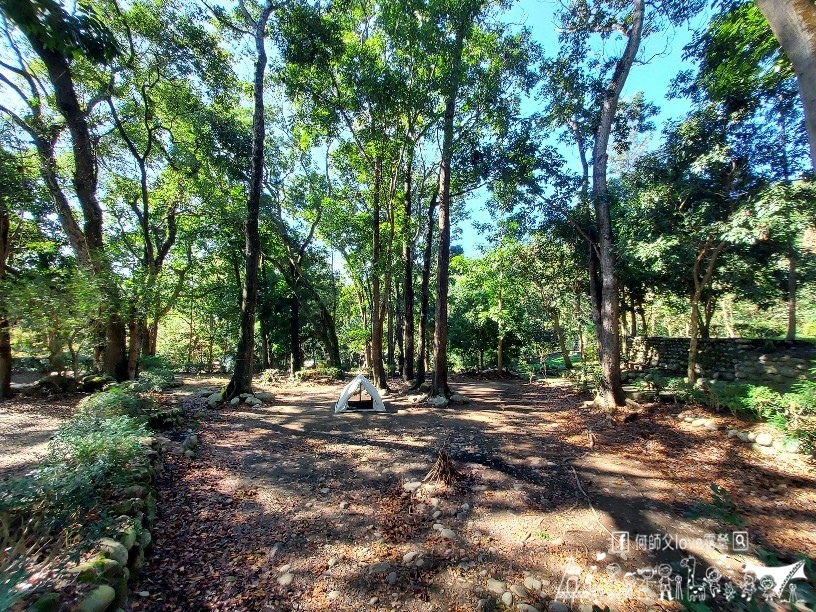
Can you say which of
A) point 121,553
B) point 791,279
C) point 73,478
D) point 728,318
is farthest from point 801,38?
point 728,318

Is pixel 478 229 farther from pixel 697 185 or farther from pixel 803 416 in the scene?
pixel 803 416

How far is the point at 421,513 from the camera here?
3.63 m

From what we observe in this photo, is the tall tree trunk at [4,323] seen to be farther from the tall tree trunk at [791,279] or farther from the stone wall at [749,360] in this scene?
the tall tree trunk at [791,279]

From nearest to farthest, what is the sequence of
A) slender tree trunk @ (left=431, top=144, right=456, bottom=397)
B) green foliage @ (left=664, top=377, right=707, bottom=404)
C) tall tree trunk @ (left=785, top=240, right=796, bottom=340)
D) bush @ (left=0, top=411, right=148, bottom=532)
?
bush @ (left=0, top=411, right=148, bottom=532)
green foliage @ (left=664, top=377, right=707, bottom=404)
tall tree trunk @ (left=785, top=240, right=796, bottom=340)
slender tree trunk @ (left=431, top=144, right=456, bottom=397)

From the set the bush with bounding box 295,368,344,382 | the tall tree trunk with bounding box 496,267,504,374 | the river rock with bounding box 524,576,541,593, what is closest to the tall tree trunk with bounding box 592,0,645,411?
the river rock with bounding box 524,576,541,593

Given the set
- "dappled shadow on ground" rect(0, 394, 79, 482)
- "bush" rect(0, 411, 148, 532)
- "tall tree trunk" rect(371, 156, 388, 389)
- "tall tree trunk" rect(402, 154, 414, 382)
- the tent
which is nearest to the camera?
"bush" rect(0, 411, 148, 532)

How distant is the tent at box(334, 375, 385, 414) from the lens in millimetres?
8227

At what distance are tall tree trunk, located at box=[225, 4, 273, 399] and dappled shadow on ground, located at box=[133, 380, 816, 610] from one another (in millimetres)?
2639

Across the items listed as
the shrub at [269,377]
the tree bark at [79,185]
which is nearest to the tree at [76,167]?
the tree bark at [79,185]

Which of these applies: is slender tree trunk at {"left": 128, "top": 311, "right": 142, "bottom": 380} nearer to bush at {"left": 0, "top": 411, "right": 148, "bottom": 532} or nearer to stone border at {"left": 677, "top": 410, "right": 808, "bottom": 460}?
bush at {"left": 0, "top": 411, "right": 148, "bottom": 532}

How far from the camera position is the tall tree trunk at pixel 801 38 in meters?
2.03

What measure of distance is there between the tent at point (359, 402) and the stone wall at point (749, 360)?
8.71 meters

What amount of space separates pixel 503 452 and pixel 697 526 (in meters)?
2.51

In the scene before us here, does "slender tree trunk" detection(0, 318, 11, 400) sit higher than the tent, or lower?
higher
